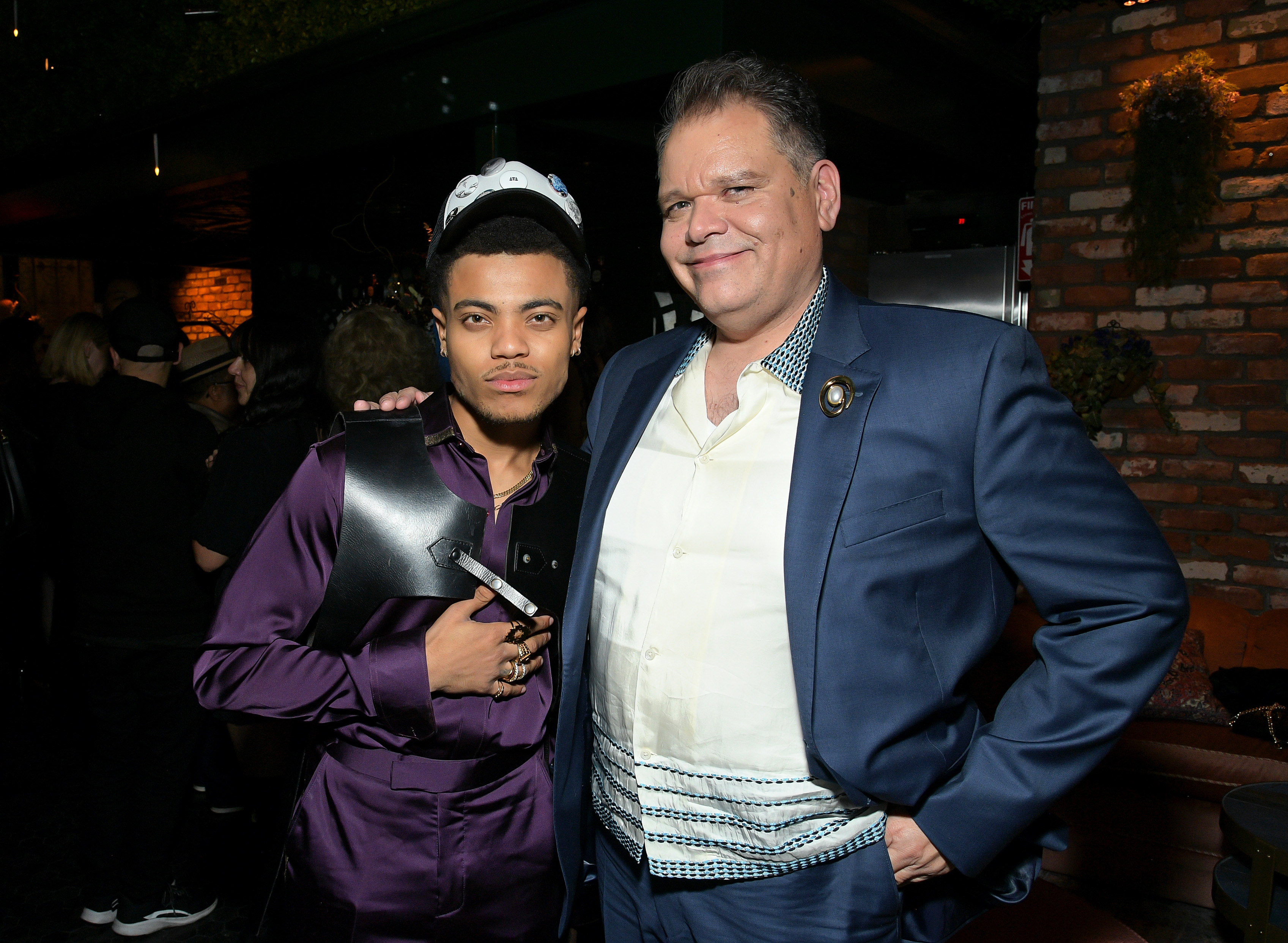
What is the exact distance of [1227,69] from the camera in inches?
147

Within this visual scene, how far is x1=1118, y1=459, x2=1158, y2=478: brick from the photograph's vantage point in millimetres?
4047

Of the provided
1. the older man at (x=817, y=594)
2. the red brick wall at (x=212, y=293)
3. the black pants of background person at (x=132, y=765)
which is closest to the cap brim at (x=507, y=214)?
the older man at (x=817, y=594)

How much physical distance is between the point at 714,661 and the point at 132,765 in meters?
2.60

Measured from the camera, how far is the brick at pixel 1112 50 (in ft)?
13.0

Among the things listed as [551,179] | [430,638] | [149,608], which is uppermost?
[551,179]

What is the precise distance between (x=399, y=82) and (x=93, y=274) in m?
9.45

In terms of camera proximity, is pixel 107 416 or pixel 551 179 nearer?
pixel 551 179

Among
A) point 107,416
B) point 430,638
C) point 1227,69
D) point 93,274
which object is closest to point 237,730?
point 107,416

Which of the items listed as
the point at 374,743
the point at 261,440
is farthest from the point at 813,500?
the point at 261,440

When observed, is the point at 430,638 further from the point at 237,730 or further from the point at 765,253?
the point at 237,730

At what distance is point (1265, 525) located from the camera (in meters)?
3.79

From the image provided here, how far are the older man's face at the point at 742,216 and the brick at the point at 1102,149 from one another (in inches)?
128

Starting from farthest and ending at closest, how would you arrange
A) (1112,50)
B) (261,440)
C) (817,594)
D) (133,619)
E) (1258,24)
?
(1112,50), (1258,24), (133,619), (261,440), (817,594)

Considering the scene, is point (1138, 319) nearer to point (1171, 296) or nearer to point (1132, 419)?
point (1171, 296)
